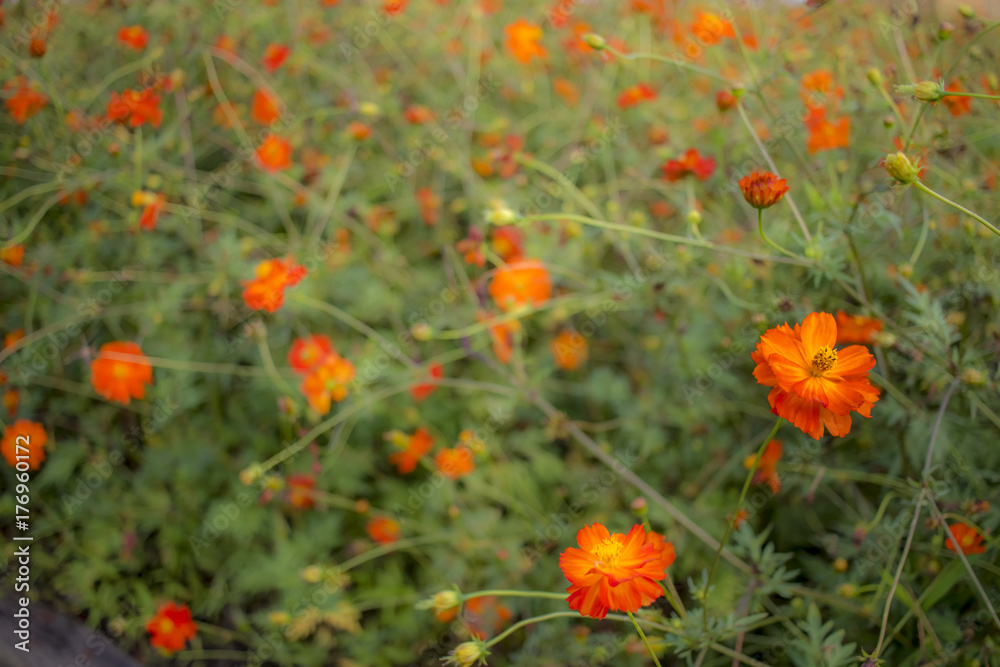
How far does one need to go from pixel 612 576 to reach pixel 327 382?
2.65 ft

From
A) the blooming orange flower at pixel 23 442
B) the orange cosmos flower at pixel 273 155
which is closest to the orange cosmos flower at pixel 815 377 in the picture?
the orange cosmos flower at pixel 273 155

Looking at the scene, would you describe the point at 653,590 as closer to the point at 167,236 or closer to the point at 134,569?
the point at 134,569

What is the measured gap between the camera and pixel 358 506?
136 centimetres

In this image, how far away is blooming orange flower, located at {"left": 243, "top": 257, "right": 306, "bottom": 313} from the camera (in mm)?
1062

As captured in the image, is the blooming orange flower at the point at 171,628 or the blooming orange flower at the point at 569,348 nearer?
the blooming orange flower at the point at 171,628

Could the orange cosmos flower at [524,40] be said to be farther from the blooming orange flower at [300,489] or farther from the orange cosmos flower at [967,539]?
the orange cosmos flower at [967,539]

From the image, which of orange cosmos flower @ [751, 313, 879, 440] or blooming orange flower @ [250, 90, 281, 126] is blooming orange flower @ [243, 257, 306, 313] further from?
orange cosmos flower @ [751, 313, 879, 440]

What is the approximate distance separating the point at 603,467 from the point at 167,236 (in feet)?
4.89

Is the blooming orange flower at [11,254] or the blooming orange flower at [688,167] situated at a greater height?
the blooming orange flower at [11,254]

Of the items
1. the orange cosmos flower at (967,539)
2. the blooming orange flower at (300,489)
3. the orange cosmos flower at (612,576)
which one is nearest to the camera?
the orange cosmos flower at (612,576)

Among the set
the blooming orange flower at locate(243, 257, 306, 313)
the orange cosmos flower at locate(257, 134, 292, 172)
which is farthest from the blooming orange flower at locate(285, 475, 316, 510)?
the orange cosmos flower at locate(257, 134, 292, 172)

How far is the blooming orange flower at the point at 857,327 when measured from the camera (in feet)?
3.48

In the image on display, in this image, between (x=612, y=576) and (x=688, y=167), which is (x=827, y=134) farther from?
(x=612, y=576)

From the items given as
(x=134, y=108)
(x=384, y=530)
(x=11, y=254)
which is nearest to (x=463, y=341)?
(x=384, y=530)
